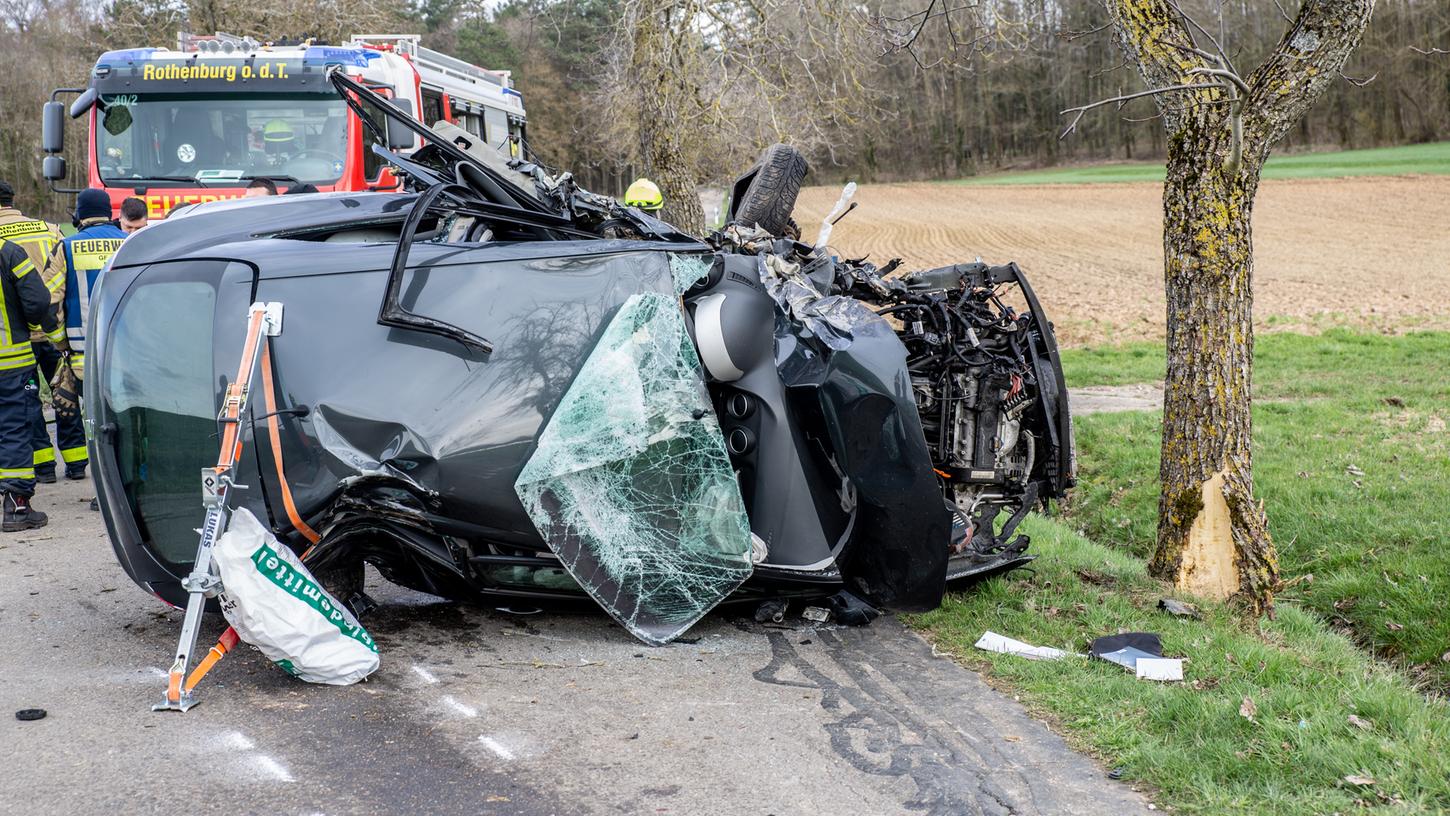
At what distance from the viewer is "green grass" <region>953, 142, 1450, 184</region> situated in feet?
151

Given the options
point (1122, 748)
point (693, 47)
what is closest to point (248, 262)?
point (1122, 748)

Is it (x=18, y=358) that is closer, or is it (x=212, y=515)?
(x=212, y=515)

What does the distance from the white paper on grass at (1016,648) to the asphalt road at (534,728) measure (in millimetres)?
233

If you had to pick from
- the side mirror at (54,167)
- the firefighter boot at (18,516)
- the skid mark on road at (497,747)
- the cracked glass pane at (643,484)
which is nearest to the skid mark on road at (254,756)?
the skid mark on road at (497,747)

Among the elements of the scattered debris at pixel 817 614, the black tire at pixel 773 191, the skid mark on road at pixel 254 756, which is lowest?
Answer: the scattered debris at pixel 817 614

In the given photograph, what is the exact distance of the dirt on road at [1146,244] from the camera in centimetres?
1691

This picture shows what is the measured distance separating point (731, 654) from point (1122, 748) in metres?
1.50

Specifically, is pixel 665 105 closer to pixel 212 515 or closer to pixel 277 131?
pixel 277 131

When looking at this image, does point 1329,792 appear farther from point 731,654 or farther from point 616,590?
point 616,590

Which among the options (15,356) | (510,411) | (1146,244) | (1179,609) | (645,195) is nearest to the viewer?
(510,411)

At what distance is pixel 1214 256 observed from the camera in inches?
211

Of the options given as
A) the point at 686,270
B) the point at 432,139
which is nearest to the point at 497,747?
the point at 686,270

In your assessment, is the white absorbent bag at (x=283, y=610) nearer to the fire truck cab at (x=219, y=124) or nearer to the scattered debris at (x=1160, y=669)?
the scattered debris at (x=1160, y=669)

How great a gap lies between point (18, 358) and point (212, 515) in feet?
12.9
